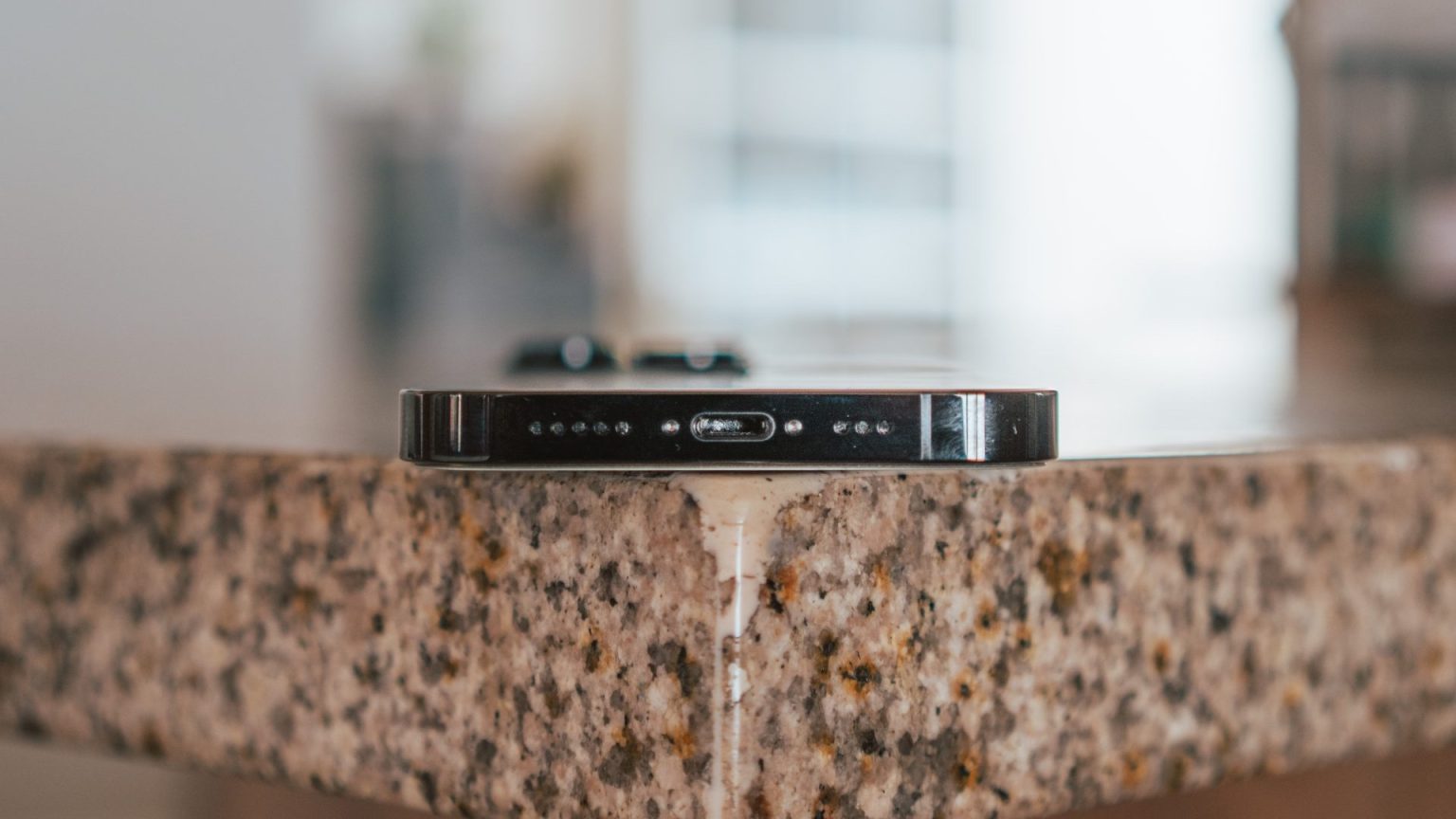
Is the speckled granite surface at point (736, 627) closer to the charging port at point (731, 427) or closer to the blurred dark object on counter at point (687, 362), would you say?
the charging port at point (731, 427)

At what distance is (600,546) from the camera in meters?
0.22

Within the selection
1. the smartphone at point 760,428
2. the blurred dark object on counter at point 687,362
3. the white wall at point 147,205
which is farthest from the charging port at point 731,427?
the white wall at point 147,205

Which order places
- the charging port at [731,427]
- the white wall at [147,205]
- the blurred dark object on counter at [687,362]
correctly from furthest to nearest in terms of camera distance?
the white wall at [147,205] < the blurred dark object on counter at [687,362] < the charging port at [731,427]

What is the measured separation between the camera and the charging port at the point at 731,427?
206 mm

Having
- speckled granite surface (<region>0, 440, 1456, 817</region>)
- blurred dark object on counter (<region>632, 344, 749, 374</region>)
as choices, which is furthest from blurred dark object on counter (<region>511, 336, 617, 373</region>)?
speckled granite surface (<region>0, 440, 1456, 817</region>)

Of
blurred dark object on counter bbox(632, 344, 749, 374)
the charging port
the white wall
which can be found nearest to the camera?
the charging port

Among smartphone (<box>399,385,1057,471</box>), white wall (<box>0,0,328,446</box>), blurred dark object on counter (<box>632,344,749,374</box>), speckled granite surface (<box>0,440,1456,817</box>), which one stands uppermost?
white wall (<box>0,0,328,446</box>)

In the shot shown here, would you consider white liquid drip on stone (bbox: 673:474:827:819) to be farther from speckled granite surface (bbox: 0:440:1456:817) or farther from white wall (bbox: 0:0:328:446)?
white wall (bbox: 0:0:328:446)

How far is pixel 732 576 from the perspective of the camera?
0.21 metres

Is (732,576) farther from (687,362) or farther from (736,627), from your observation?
(687,362)

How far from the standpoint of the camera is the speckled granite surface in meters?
0.21

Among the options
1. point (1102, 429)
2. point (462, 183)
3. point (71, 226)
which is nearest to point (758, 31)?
point (462, 183)

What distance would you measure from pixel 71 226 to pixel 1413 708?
170 centimetres

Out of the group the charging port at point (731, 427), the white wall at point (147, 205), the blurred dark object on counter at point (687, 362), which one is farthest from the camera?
the white wall at point (147, 205)
